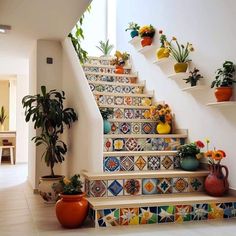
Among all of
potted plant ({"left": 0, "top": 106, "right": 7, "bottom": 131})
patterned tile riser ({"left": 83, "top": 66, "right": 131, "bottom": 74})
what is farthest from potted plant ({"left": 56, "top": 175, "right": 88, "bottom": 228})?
potted plant ({"left": 0, "top": 106, "right": 7, "bottom": 131})

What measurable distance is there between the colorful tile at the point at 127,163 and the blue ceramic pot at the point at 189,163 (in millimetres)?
546

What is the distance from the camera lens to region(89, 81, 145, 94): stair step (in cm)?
483

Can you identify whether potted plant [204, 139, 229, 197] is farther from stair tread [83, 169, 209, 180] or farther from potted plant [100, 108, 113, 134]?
potted plant [100, 108, 113, 134]

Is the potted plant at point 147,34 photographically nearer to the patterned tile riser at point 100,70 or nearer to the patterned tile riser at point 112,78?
the patterned tile riser at point 112,78

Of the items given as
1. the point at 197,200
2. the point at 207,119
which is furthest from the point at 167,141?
the point at 197,200

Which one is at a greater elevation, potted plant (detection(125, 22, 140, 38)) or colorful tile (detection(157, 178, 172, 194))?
potted plant (detection(125, 22, 140, 38))

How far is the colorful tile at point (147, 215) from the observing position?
286 cm

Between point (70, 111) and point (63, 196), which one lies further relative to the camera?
point (70, 111)

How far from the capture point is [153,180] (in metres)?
3.23

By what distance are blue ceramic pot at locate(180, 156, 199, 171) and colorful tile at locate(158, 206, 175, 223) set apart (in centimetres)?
67

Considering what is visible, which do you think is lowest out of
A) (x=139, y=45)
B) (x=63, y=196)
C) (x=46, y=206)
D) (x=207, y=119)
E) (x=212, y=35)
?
(x=46, y=206)

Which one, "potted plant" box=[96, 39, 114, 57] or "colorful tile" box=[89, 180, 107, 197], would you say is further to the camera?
"potted plant" box=[96, 39, 114, 57]

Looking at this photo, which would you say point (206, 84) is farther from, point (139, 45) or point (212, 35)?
point (139, 45)

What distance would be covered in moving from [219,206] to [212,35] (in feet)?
5.78
